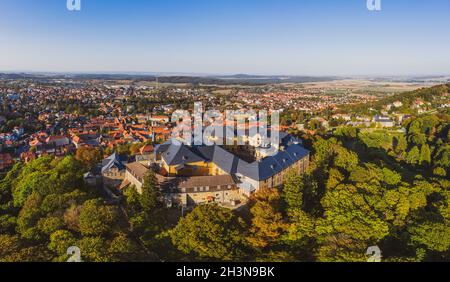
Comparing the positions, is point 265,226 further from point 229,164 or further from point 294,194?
point 229,164

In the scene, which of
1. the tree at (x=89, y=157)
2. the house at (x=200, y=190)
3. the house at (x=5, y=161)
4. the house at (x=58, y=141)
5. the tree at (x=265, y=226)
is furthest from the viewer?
the house at (x=58, y=141)

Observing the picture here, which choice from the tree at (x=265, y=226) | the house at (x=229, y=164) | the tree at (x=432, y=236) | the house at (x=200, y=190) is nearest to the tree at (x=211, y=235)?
the tree at (x=265, y=226)

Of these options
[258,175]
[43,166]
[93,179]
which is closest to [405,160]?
[258,175]

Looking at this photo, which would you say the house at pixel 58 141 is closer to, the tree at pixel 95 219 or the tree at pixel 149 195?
the tree at pixel 149 195

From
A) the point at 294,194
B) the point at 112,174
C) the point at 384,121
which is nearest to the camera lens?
the point at 294,194

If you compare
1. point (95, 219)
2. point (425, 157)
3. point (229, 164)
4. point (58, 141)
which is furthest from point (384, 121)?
point (95, 219)

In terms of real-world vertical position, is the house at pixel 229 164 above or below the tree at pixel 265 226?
above
